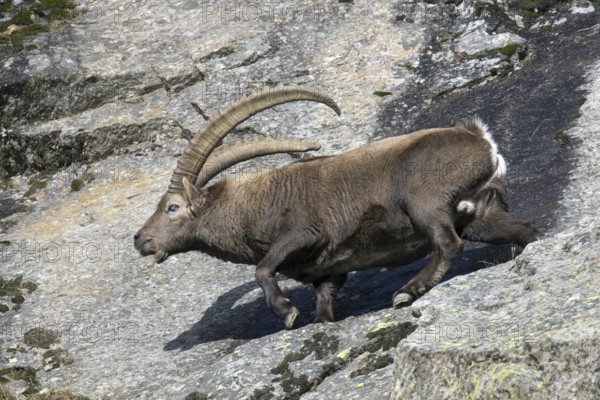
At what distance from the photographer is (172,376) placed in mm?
11539

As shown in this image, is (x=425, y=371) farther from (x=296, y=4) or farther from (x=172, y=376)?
(x=296, y=4)

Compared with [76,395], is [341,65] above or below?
above

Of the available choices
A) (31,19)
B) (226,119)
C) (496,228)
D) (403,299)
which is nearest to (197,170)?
(226,119)

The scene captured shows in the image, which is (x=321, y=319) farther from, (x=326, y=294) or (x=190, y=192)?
(x=190, y=192)

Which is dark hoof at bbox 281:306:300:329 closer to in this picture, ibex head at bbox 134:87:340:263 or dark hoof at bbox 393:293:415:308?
dark hoof at bbox 393:293:415:308

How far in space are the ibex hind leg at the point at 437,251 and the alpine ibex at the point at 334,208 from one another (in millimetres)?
12

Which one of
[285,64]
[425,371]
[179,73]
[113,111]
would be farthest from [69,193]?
[425,371]

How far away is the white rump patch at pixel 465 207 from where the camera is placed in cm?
1115

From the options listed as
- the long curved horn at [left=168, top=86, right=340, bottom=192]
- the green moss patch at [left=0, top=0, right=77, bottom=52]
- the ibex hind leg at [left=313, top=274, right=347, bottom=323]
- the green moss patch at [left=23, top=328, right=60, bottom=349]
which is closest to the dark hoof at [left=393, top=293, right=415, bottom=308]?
the ibex hind leg at [left=313, top=274, right=347, bottom=323]

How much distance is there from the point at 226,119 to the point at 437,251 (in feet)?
10.9

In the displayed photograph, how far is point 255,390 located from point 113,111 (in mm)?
9920

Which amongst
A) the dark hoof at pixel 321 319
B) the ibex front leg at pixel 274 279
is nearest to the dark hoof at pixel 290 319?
the ibex front leg at pixel 274 279

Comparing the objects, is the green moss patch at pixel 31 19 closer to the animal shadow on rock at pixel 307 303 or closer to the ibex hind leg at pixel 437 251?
the animal shadow on rock at pixel 307 303

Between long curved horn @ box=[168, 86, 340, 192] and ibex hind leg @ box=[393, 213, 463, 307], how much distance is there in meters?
2.10
